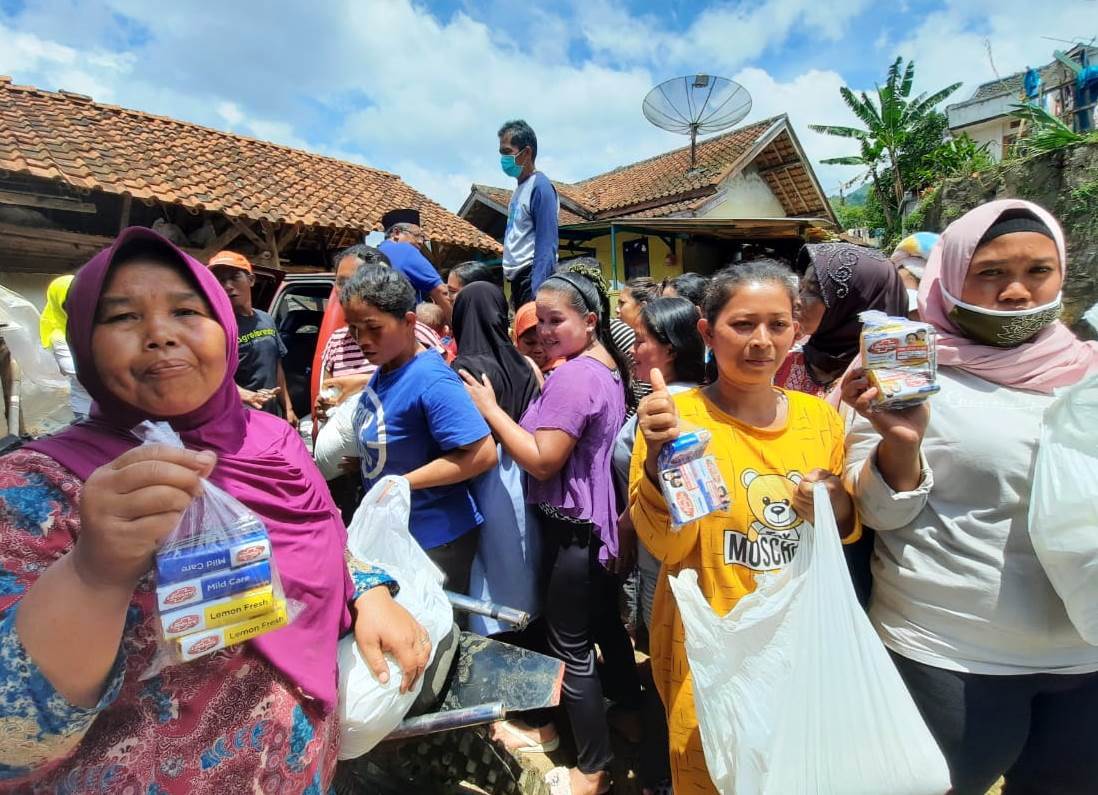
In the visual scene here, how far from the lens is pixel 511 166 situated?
13.3ft

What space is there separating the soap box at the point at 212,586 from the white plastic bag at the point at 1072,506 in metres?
1.59

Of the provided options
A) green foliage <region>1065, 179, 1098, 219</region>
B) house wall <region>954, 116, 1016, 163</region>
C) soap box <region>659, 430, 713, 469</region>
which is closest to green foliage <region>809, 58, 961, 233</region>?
house wall <region>954, 116, 1016, 163</region>

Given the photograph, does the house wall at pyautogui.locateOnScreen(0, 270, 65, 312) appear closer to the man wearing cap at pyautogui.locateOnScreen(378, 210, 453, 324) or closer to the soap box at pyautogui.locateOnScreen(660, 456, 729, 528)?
the man wearing cap at pyautogui.locateOnScreen(378, 210, 453, 324)

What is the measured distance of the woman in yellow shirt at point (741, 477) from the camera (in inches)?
57.1

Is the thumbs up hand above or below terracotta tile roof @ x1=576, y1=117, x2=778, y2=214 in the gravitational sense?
below

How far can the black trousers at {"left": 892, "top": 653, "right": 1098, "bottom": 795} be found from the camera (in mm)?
1349

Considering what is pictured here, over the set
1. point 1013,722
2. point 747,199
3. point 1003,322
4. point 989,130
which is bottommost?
point 1013,722

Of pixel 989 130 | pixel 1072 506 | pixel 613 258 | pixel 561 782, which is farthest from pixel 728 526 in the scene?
pixel 989 130

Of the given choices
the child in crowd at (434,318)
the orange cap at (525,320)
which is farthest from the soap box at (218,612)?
the child in crowd at (434,318)

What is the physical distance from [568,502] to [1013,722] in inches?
54.3

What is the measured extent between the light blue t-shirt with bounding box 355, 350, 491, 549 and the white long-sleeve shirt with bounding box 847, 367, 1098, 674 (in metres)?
1.32

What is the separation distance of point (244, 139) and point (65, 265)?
5.94 m

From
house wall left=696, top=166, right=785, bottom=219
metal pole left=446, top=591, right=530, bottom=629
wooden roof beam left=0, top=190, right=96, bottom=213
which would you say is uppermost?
house wall left=696, top=166, right=785, bottom=219

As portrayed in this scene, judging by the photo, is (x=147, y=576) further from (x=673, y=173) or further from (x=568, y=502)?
(x=673, y=173)
